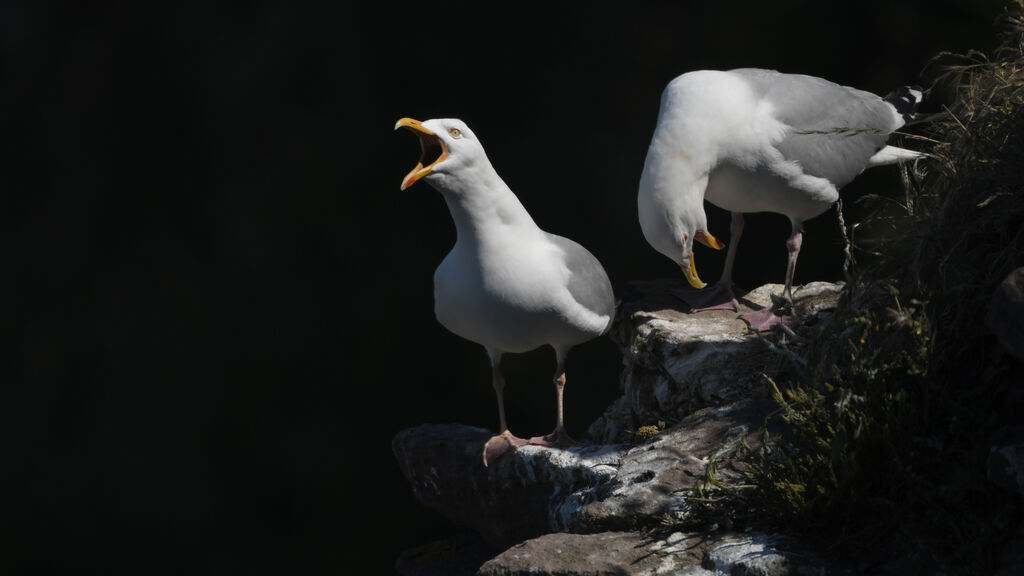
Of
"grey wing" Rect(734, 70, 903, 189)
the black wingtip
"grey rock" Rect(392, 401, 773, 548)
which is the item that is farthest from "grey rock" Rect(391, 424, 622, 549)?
the black wingtip

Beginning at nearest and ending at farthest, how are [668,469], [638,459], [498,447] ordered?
[668,469]
[638,459]
[498,447]

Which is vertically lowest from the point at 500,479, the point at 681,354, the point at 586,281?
the point at 500,479

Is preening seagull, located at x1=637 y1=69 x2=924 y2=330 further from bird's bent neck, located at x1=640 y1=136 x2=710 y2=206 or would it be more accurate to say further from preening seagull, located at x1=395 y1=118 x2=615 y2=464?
preening seagull, located at x1=395 y1=118 x2=615 y2=464

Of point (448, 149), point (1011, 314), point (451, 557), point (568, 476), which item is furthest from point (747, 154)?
point (451, 557)

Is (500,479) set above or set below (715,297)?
below

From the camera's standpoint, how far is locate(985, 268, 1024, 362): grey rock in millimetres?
1927

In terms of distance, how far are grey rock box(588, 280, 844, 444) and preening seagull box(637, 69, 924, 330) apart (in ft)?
0.33

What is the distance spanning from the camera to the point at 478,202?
3.19 m

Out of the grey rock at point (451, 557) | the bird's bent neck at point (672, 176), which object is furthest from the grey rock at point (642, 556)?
the grey rock at point (451, 557)

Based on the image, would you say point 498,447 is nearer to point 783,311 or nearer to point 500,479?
point 500,479

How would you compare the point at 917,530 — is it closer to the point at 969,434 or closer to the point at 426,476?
the point at 969,434

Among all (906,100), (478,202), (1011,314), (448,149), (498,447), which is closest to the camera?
(1011,314)

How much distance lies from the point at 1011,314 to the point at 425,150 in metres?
1.78

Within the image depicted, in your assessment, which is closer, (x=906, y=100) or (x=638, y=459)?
(x=638, y=459)
